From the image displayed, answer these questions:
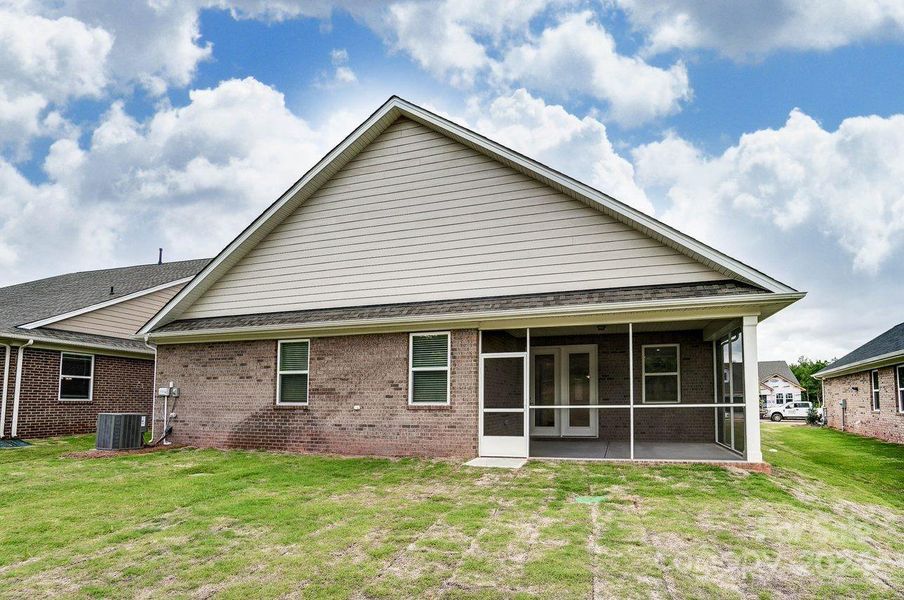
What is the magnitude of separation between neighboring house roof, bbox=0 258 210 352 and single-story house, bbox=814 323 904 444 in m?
23.0

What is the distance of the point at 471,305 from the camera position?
11758mm

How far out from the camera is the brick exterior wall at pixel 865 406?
741 inches

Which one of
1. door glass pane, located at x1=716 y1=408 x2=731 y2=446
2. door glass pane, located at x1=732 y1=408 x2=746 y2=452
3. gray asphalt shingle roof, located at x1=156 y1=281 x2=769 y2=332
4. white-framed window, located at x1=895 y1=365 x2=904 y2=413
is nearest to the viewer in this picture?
gray asphalt shingle roof, located at x1=156 y1=281 x2=769 y2=332

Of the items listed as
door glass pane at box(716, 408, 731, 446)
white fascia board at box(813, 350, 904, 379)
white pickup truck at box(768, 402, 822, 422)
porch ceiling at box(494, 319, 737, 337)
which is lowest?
white pickup truck at box(768, 402, 822, 422)

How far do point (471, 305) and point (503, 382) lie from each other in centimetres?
167

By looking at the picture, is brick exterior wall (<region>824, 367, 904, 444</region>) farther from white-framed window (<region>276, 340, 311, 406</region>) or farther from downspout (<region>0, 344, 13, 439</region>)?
downspout (<region>0, 344, 13, 439</region>)

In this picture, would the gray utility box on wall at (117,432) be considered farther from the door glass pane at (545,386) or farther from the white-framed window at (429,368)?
the door glass pane at (545,386)

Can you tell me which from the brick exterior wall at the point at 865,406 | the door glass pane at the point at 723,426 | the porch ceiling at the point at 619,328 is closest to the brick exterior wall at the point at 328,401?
the porch ceiling at the point at 619,328

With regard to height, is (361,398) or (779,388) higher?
(361,398)

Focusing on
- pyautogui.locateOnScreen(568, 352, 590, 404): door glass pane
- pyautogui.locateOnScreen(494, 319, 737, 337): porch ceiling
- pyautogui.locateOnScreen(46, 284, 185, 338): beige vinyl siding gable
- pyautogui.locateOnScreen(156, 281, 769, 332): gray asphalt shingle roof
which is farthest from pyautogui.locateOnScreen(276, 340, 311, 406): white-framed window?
pyautogui.locateOnScreen(46, 284, 185, 338): beige vinyl siding gable

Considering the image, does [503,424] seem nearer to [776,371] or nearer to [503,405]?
[503,405]

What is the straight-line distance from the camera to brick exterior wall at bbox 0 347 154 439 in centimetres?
1586

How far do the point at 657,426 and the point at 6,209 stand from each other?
22.6 meters

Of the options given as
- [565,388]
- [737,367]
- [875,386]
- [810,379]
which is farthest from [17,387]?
[810,379]
